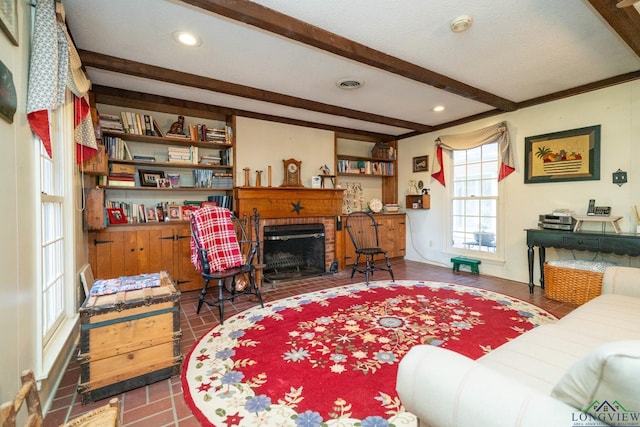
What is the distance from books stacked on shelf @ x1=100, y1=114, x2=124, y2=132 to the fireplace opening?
6.98 ft

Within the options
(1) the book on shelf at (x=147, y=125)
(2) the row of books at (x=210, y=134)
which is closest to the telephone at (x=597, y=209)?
(2) the row of books at (x=210, y=134)

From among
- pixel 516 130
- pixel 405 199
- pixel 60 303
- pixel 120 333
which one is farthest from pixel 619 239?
pixel 60 303

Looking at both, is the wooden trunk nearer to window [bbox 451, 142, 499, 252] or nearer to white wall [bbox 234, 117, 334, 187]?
white wall [bbox 234, 117, 334, 187]

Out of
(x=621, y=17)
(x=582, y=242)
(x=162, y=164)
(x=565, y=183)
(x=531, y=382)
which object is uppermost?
(x=621, y=17)

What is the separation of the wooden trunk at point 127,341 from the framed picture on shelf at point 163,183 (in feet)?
7.01

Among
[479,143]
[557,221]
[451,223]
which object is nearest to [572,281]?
[557,221]

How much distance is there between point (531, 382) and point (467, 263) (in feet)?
12.0

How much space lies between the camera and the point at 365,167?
548 centimetres

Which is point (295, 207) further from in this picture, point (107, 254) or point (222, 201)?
point (107, 254)

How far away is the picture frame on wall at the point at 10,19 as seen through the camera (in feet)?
3.77

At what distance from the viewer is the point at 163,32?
7.45 feet

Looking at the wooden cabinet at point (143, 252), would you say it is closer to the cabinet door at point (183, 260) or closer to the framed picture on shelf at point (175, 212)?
the cabinet door at point (183, 260)

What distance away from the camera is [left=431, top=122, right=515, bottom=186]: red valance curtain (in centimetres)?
404

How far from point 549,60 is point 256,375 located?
371cm
